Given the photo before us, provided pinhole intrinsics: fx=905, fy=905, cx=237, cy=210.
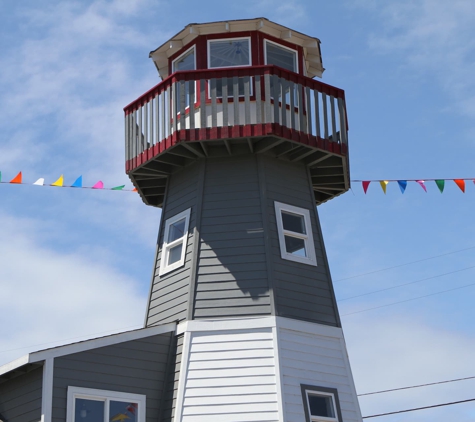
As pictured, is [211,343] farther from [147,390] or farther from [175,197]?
[175,197]

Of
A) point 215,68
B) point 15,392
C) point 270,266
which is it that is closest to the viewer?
point 15,392

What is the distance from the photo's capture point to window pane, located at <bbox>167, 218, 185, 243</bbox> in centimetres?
1808

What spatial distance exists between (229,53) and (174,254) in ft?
14.5

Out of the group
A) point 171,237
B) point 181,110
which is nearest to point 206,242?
point 171,237

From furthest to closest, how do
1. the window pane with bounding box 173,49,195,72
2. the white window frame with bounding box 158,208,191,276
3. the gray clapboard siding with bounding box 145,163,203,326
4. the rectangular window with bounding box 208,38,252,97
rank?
the window pane with bounding box 173,49,195,72 → the rectangular window with bounding box 208,38,252,97 → the white window frame with bounding box 158,208,191,276 → the gray clapboard siding with bounding box 145,163,203,326

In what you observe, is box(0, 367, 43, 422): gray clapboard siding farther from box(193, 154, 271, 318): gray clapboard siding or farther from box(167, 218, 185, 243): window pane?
box(167, 218, 185, 243): window pane

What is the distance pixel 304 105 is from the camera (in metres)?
18.2

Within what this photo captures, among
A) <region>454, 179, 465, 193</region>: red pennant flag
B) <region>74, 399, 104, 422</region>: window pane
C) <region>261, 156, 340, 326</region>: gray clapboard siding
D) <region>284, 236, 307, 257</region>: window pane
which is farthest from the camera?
<region>454, 179, 465, 193</region>: red pennant flag

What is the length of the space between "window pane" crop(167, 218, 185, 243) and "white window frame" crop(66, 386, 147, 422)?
11.9 ft

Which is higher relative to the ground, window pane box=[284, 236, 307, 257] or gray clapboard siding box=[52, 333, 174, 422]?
window pane box=[284, 236, 307, 257]

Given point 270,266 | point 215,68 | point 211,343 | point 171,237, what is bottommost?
point 211,343

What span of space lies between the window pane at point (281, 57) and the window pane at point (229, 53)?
52 cm

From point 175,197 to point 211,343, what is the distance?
12.3ft

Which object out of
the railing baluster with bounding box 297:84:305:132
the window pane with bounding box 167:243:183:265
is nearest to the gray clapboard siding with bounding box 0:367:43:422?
Answer: the window pane with bounding box 167:243:183:265
